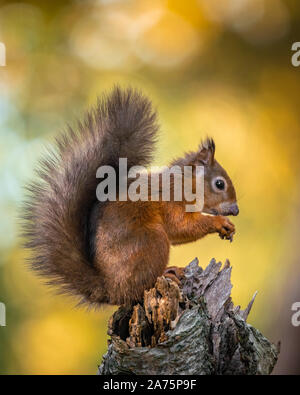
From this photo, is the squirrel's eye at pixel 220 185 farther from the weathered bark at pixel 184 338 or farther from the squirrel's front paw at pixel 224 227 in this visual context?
the weathered bark at pixel 184 338

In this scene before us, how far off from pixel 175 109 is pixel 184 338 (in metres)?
2.70

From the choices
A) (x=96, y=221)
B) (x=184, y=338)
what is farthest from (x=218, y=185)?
(x=184, y=338)

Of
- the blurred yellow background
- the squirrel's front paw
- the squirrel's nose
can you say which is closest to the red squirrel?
the squirrel's front paw

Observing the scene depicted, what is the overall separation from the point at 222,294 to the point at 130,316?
44cm

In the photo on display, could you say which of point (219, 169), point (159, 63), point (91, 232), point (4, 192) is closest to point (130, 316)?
point (91, 232)

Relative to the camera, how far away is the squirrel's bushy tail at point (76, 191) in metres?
2.15

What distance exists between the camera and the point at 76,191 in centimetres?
218

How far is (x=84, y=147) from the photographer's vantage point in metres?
2.24

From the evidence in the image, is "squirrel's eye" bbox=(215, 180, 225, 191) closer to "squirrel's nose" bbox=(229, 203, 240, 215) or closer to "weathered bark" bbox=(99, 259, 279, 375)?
"squirrel's nose" bbox=(229, 203, 240, 215)

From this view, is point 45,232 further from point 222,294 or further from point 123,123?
point 222,294

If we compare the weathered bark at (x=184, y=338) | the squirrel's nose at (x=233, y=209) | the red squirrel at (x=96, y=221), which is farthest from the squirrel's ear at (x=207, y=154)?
the weathered bark at (x=184, y=338)

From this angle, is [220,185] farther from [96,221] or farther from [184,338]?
[184,338]

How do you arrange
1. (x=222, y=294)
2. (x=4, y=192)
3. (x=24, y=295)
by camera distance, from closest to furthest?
(x=222, y=294), (x=4, y=192), (x=24, y=295)

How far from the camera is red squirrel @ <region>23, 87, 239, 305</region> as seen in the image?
2.15 meters
